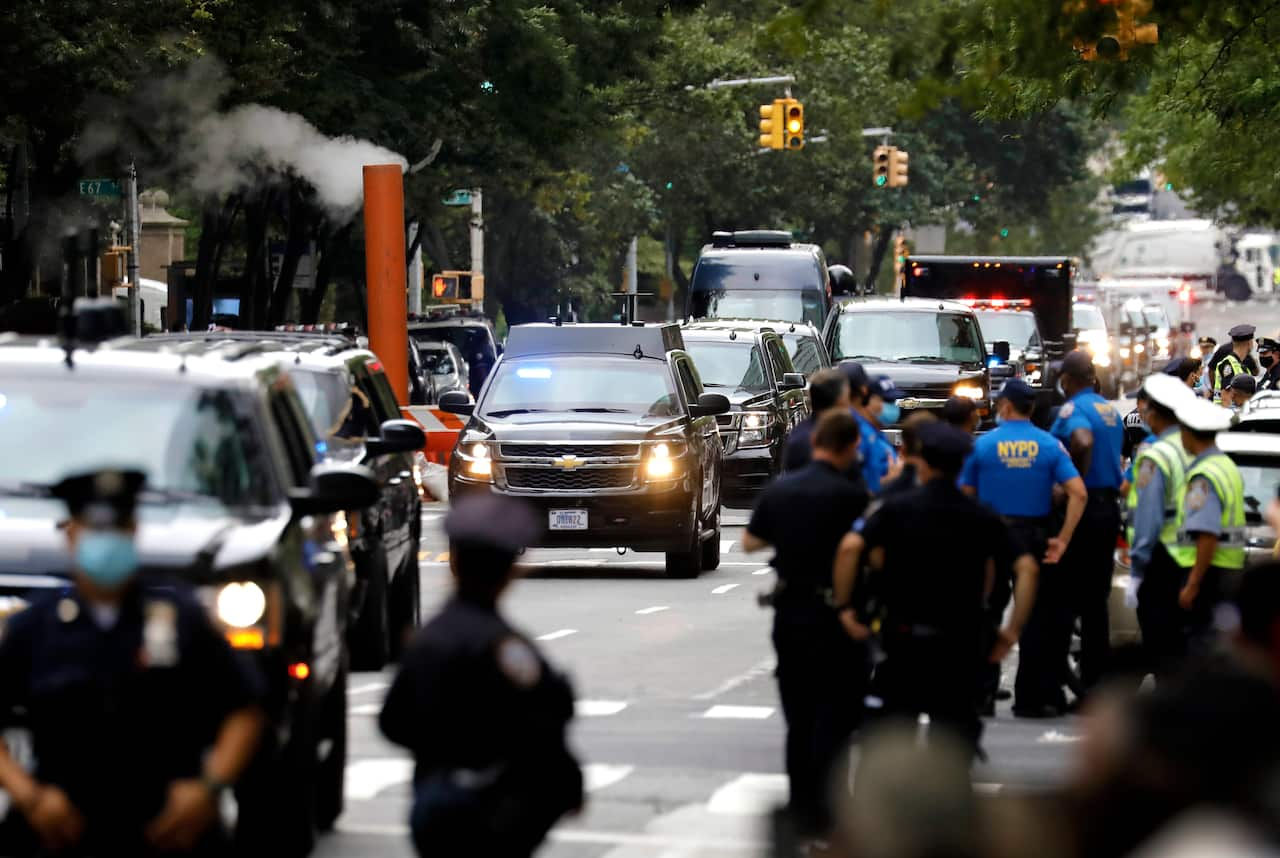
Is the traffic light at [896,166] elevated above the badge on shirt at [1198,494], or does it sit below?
above

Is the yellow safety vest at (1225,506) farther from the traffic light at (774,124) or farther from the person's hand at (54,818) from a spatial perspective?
the traffic light at (774,124)

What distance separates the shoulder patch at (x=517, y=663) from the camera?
5.13 metres

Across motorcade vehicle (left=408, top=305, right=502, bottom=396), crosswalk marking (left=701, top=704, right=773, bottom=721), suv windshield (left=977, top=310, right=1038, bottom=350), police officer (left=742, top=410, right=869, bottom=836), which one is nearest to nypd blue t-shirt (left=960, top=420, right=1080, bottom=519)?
crosswalk marking (left=701, top=704, right=773, bottom=721)

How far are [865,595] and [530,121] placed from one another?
102 feet

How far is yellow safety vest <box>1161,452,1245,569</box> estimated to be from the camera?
408 inches

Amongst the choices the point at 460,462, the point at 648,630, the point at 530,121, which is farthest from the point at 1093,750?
the point at 530,121

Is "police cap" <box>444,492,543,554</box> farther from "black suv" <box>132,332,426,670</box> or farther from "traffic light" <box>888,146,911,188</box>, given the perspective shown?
"traffic light" <box>888,146,911,188</box>

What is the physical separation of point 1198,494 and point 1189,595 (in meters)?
0.43

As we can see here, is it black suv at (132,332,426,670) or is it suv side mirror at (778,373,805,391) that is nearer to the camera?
black suv at (132,332,426,670)

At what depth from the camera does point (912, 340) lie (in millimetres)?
29094

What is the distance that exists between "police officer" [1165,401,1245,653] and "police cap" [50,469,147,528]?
19.4 feet

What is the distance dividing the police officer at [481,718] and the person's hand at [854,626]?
291 centimetres

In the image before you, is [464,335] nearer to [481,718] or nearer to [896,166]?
[896,166]

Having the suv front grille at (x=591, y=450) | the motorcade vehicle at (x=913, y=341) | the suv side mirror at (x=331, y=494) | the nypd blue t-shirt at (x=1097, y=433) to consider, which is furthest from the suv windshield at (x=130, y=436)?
the motorcade vehicle at (x=913, y=341)
